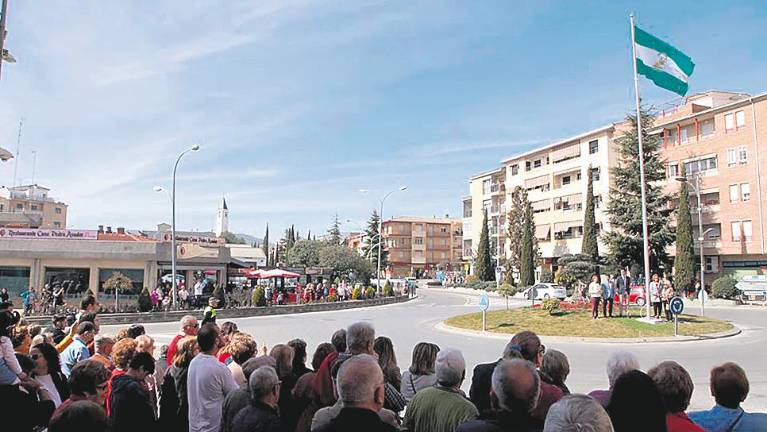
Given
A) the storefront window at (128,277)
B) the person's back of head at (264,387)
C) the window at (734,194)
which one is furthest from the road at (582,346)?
the window at (734,194)

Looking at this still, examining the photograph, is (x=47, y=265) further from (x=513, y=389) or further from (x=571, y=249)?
(x=571, y=249)

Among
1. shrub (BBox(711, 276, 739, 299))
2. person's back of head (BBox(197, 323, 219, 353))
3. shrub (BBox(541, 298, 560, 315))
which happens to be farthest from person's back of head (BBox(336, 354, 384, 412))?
shrub (BBox(711, 276, 739, 299))

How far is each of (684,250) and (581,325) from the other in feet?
104

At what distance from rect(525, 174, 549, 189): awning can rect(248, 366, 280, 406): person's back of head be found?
67706 millimetres

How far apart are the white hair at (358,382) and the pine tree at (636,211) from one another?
4760 centimetres

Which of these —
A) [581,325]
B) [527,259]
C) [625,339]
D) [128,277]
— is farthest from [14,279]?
[527,259]

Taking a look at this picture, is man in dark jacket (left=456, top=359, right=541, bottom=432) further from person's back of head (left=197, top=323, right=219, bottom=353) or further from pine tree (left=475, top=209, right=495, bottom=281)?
pine tree (left=475, top=209, right=495, bottom=281)

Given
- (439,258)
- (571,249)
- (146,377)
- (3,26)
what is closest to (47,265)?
(3,26)

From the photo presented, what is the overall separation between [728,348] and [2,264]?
36.3 metres

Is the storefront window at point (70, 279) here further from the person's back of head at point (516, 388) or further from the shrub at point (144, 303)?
the person's back of head at point (516, 388)

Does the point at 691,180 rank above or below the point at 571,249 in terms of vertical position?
above

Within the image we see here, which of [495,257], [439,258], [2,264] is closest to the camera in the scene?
[2,264]

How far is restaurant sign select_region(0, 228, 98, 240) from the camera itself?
108 feet

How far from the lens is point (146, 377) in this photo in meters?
5.25
